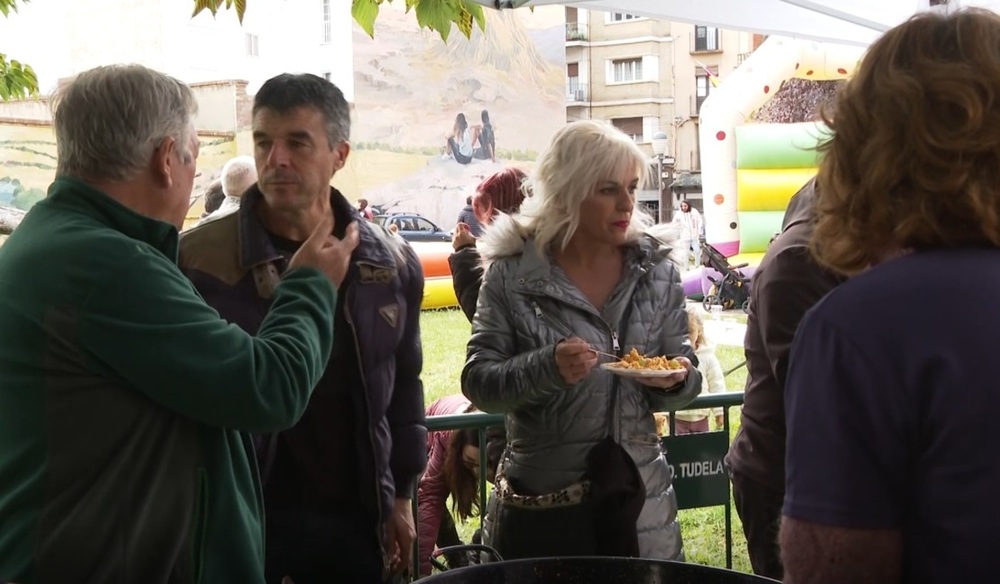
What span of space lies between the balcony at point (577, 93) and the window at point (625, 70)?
4.54 ft

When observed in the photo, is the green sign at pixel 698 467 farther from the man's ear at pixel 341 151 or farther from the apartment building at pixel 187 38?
the apartment building at pixel 187 38

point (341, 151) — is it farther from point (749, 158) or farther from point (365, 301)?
point (749, 158)

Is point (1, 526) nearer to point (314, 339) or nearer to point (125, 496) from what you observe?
point (125, 496)

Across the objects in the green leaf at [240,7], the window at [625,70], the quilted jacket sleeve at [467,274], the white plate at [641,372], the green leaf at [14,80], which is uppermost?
the window at [625,70]

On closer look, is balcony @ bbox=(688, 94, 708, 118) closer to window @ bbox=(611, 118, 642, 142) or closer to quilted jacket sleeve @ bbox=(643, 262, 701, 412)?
window @ bbox=(611, 118, 642, 142)

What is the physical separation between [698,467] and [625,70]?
1720 inches

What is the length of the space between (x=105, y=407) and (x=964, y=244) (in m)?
1.23

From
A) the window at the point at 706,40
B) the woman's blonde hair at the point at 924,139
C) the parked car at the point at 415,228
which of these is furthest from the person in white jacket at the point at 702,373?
the window at the point at 706,40

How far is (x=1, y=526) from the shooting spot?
5.22ft

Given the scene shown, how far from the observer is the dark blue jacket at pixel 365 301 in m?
2.13

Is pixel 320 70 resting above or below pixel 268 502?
above

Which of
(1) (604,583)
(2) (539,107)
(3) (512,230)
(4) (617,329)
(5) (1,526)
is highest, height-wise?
(2) (539,107)

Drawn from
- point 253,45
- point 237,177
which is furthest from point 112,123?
point 253,45

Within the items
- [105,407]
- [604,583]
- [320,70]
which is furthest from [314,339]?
[320,70]
